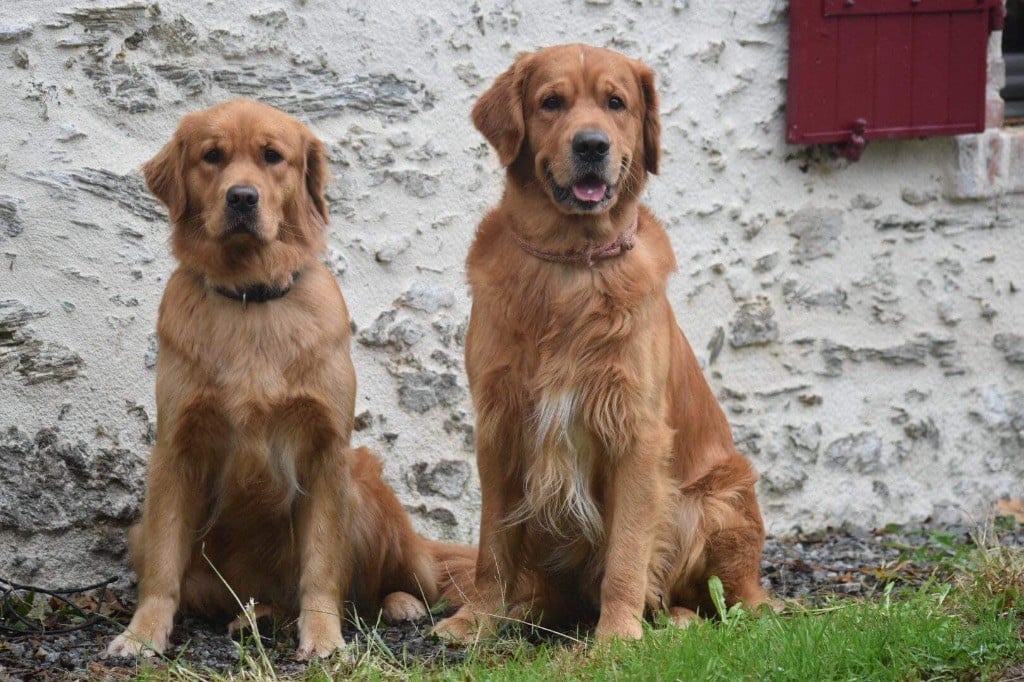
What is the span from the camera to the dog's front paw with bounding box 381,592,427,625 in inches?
187

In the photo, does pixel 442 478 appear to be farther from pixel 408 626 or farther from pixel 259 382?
pixel 259 382

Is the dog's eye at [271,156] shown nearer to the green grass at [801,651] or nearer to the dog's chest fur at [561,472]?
the dog's chest fur at [561,472]

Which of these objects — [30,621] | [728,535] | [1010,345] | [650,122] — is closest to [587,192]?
[650,122]

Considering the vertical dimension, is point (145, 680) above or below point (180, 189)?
below

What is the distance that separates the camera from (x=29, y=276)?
5.07m

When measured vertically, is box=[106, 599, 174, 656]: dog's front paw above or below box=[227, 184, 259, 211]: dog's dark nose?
below

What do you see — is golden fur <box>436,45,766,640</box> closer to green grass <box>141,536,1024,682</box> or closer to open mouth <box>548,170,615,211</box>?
open mouth <box>548,170,615,211</box>

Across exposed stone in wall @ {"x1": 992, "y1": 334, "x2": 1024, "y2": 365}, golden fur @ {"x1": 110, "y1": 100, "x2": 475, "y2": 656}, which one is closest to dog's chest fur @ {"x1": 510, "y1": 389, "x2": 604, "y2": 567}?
golden fur @ {"x1": 110, "y1": 100, "x2": 475, "y2": 656}

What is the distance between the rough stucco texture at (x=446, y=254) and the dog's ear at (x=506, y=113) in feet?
4.30

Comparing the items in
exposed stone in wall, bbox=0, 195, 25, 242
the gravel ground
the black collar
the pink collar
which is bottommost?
the gravel ground

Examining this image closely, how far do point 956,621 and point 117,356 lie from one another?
3.24 metres

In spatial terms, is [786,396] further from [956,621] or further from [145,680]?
[145,680]

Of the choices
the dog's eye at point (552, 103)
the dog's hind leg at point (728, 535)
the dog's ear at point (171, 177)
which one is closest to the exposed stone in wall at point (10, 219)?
the dog's ear at point (171, 177)

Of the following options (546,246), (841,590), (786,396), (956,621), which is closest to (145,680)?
(546,246)
